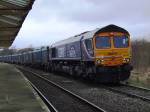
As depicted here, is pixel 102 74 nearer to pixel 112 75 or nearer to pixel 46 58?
pixel 112 75

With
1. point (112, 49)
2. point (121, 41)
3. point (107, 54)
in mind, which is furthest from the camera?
point (121, 41)

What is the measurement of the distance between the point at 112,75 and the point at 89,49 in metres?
2.07

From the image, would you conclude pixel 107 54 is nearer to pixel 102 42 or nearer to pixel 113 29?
pixel 102 42

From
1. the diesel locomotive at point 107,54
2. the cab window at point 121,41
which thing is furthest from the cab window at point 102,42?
the cab window at point 121,41

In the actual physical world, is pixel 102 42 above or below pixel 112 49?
above

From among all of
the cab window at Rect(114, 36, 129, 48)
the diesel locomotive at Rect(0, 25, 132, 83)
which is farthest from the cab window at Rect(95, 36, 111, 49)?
the cab window at Rect(114, 36, 129, 48)

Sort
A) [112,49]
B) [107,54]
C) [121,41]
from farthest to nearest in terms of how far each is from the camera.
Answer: [121,41], [112,49], [107,54]

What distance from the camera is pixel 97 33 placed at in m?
22.7

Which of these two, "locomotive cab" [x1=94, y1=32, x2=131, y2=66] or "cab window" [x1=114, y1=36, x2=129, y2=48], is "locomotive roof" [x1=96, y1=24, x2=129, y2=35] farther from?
"cab window" [x1=114, y1=36, x2=129, y2=48]

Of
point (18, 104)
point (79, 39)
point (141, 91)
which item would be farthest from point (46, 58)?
point (18, 104)

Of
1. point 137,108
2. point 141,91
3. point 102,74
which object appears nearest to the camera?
point 137,108

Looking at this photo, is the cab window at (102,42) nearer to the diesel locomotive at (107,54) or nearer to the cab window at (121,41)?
the diesel locomotive at (107,54)

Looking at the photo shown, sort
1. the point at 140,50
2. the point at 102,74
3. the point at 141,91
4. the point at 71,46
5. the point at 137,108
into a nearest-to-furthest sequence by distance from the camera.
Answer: the point at 137,108 < the point at 141,91 < the point at 102,74 < the point at 71,46 < the point at 140,50

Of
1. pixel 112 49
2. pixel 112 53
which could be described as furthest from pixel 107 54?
pixel 112 49
